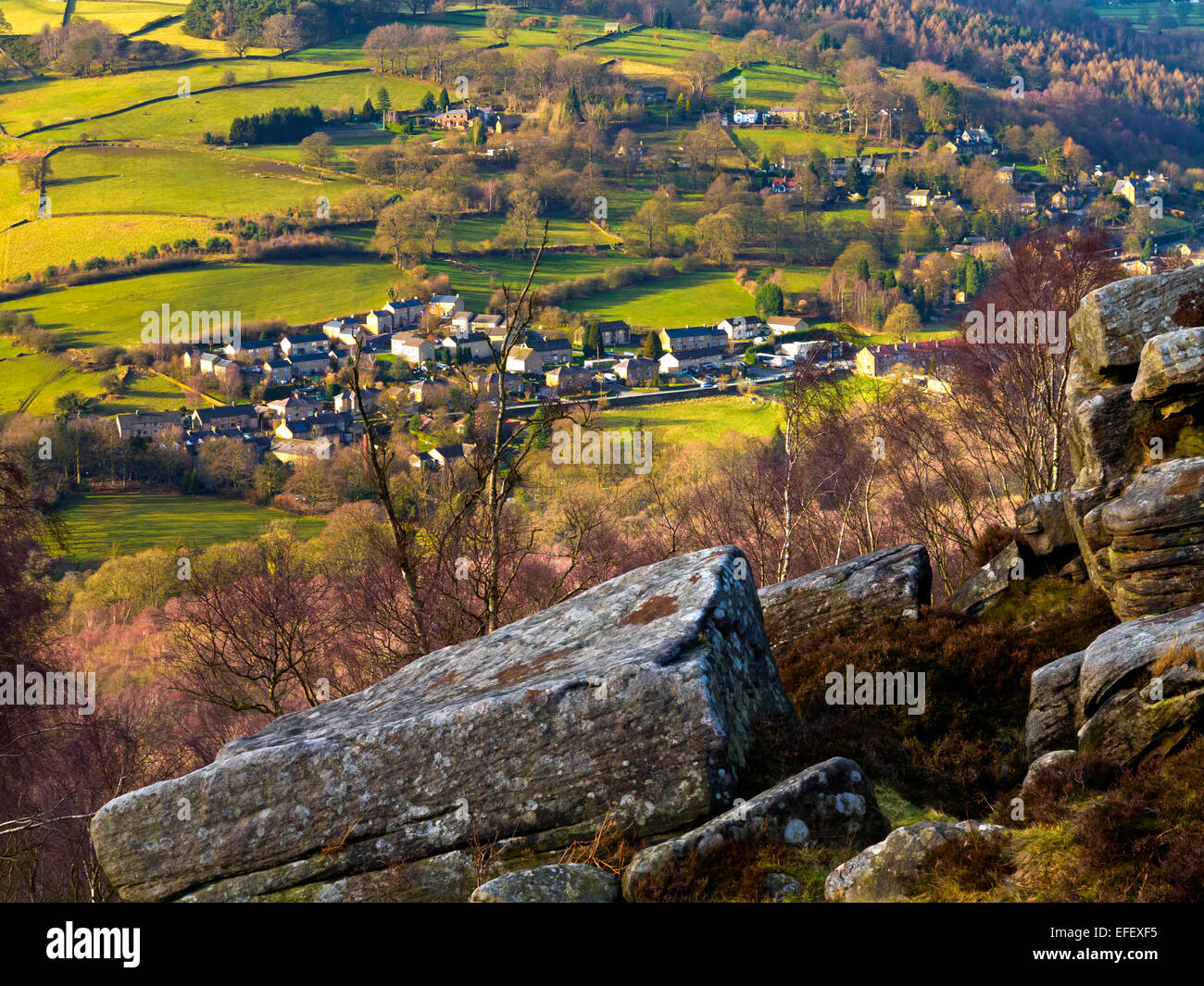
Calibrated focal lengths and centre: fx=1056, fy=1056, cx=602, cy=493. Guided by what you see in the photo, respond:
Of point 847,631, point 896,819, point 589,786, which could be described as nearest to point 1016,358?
point 847,631

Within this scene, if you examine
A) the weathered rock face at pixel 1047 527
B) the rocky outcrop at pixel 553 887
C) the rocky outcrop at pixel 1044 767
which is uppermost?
the rocky outcrop at pixel 553 887

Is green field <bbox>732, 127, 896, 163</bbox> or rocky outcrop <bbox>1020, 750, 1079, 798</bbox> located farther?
green field <bbox>732, 127, 896, 163</bbox>

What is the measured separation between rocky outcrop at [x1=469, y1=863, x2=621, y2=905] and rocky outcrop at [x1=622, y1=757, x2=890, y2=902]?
20 cm

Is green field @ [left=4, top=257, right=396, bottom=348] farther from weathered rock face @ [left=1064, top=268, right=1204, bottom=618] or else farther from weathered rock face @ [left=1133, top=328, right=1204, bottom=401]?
weathered rock face @ [left=1133, top=328, right=1204, bottom=401]

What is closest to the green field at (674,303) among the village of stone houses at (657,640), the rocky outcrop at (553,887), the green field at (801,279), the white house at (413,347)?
the green field at (801,279)

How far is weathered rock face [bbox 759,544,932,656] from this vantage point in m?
16.9

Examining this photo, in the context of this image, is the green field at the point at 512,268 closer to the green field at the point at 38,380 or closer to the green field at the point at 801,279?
the green field at the point at 801,279

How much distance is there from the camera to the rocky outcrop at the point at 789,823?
861 centimetres

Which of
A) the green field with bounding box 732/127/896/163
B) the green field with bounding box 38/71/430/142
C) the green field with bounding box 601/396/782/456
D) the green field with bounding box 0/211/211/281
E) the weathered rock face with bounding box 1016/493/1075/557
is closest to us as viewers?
the weathered rock face with bounding box 1016/493/1075/557

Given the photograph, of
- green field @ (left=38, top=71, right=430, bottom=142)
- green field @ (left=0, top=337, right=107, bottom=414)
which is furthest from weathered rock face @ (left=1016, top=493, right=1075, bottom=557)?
green field @ (left=38, top=71, right=430, bottom=142)

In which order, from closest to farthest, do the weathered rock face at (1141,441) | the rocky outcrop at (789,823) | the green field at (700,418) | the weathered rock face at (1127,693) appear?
1. the rocky outcrop at (789,823)
2. the weathered rock face at (1127,693)
3. the weathered rock face at (1141,441)
4. the green field at (700,418)

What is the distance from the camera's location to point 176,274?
128 meters

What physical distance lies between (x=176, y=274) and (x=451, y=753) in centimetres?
13168

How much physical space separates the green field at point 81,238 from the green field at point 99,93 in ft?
122
